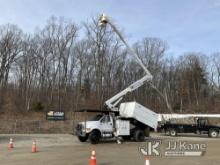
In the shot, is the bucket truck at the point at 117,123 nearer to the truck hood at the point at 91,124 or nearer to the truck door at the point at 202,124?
the truck hood at the point at 91,124

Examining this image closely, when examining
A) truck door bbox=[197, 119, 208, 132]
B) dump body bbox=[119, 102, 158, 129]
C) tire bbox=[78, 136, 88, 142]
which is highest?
dump body bbox=[119, 102, 158, 129]

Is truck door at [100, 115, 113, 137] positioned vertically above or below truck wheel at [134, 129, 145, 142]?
above

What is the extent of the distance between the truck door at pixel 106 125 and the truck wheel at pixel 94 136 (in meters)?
0.56

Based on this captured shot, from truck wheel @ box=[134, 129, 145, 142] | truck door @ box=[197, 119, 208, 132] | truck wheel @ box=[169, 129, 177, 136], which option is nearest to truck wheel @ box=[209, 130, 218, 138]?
truck door @ box=[197, 119, 208, 132]

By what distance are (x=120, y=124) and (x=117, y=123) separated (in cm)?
25

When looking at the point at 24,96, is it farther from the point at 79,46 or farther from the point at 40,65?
the point at 79,46

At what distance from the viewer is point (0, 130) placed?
44531 millimetres

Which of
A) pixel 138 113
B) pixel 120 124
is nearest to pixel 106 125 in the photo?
pixel 120 124

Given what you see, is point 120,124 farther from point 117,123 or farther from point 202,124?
point 202,124

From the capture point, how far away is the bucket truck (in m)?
27.8

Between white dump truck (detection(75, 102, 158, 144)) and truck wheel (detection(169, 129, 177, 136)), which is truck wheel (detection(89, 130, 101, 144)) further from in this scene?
truck wheel (detection(169, 129, 177, 136))

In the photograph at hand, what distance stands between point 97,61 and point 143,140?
37.2 m

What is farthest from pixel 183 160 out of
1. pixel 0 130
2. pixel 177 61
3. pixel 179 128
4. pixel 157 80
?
pixel 177 61

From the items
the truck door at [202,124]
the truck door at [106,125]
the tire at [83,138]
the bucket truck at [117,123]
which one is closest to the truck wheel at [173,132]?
the truck door at [202,124]
